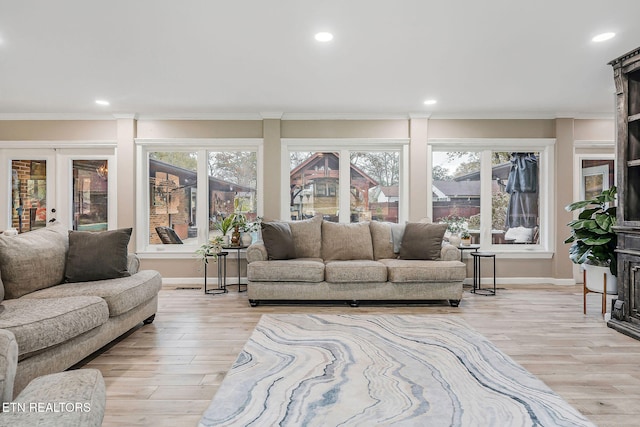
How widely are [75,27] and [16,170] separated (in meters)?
3.79

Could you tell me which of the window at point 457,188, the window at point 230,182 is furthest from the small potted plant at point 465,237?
the window at point 230,182

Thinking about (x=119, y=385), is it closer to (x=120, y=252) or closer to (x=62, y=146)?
(x=120, y=252)

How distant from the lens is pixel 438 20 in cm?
287

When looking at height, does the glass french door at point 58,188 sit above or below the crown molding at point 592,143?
below

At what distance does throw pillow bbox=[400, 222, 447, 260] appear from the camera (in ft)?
15.5

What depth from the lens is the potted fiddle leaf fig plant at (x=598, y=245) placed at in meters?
3.82

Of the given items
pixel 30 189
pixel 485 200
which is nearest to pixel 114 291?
pixel 30 189

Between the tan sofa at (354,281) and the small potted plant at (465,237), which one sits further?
the small potted plant at (465,237)

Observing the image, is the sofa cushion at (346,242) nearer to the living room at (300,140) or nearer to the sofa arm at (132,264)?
the living room at (300,140)

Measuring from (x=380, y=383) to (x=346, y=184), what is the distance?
3.66m

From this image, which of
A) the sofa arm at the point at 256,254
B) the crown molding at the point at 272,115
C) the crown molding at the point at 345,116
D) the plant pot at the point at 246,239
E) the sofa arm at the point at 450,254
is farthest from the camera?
the crown molding at the point at 345,116

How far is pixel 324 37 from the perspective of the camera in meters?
3.13

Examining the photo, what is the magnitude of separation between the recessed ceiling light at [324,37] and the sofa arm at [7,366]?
8.99 ft

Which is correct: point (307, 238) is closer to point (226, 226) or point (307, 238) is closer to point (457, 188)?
point (226, 226)
